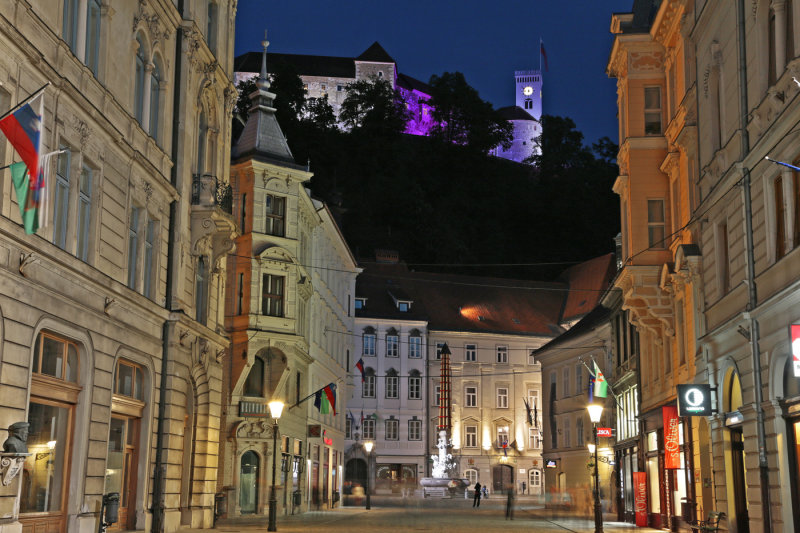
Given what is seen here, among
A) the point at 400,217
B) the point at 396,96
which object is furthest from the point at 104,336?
the point at 396,96

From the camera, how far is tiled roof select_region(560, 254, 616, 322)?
82.0 meters

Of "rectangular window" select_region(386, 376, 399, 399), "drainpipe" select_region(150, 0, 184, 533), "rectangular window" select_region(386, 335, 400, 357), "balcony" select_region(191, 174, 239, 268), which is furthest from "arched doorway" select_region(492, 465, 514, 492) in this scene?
"drainpipe" select_region(150, 0, 184, 533)

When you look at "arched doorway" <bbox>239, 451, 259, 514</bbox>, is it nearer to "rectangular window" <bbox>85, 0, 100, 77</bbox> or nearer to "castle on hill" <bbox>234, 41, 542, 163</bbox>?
"rectangular window" <bbox>85, 0, 100, 77</bbox>

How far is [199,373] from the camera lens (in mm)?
27188

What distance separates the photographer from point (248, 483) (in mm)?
39281

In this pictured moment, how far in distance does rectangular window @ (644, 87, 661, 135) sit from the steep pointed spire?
15.7m

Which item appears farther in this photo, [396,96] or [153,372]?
[396,96]

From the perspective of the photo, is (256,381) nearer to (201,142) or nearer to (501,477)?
(201,142)

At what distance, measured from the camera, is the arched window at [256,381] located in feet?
131

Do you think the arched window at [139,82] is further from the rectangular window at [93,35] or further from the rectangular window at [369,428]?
the rectangular window at [369,428]

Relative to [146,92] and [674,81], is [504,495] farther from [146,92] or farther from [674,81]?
[146,92]

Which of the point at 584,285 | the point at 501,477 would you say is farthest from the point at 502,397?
the point at 584,285

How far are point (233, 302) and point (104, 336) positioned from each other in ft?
63.0

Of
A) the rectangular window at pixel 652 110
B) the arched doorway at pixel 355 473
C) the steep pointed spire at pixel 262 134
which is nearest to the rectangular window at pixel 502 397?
the arched doorway at pixel 355 473
